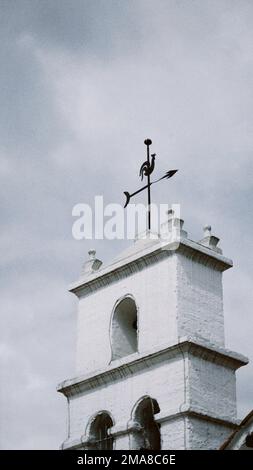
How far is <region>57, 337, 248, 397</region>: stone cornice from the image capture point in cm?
2523

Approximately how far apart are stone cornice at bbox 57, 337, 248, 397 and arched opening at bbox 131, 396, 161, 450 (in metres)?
0.88

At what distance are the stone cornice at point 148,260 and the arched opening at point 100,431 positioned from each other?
3.62 m

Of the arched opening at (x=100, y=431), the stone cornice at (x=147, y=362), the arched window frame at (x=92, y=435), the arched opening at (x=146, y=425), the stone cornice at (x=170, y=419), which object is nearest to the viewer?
the stone cornice at (x=170, y=419)

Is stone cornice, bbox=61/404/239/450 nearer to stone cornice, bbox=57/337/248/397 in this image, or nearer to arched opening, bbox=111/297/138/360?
stone cornice, bbox=57/337/248/397

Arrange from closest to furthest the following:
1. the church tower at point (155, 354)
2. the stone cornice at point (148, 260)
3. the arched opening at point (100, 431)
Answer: the church tower at point (155, 354), the arched opening at point (100, 431), the stone cornice at point (148, 260)

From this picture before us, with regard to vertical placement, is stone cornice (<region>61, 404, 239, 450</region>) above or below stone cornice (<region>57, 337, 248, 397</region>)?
below

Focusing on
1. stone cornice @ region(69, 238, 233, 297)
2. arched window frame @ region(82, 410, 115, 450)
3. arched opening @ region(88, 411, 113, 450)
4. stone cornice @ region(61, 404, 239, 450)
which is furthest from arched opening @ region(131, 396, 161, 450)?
stone cornice @ region(69, 238, 233, 297)

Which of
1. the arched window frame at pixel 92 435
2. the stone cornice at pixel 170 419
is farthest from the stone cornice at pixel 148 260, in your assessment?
the stone cornice at pixel 170 419

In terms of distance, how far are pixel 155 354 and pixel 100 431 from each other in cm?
268

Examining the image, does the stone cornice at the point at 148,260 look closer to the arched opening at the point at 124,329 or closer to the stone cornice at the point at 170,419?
the arched opening at the point at 124,329

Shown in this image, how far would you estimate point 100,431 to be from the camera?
87.6 feet

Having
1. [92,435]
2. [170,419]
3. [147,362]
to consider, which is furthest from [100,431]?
[170,419]

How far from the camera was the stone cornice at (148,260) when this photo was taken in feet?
87.6

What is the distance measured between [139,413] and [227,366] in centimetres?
250
